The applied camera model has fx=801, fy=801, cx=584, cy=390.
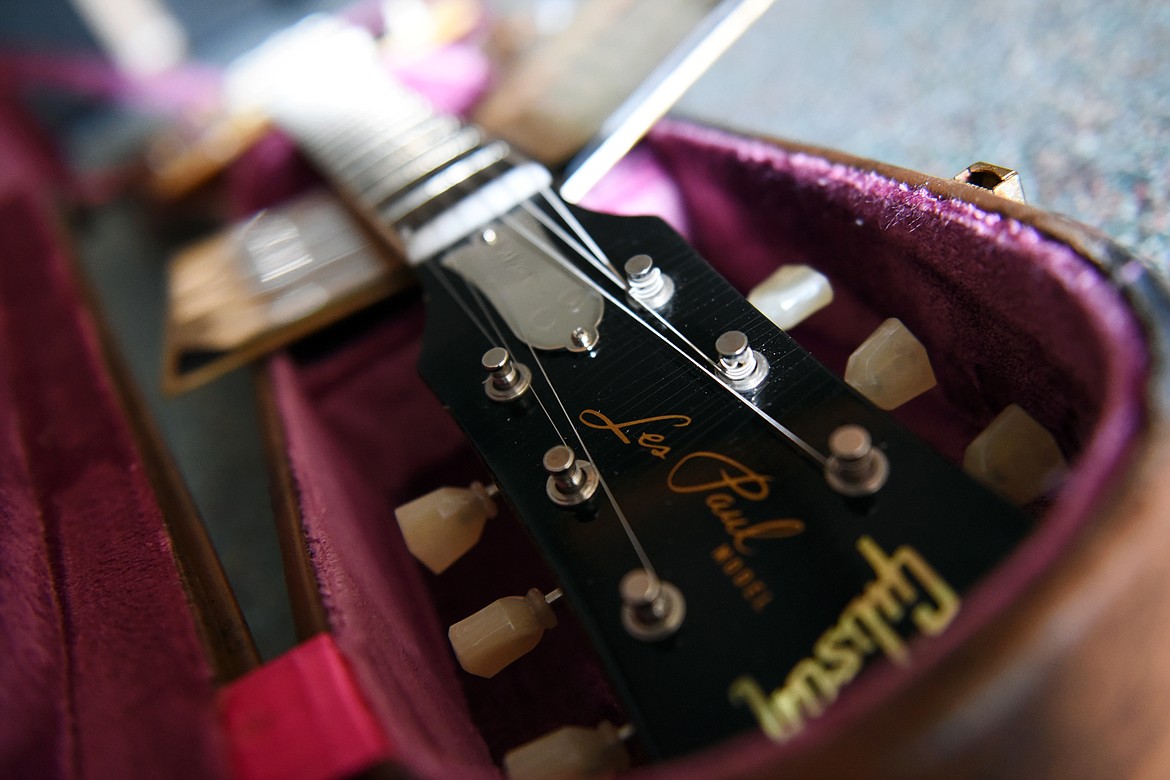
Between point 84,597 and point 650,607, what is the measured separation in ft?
1.49

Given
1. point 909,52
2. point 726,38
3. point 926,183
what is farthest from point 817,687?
point 909,52

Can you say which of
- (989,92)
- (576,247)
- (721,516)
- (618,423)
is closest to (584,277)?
(576,247)

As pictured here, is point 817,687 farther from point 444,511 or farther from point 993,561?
point 444,511

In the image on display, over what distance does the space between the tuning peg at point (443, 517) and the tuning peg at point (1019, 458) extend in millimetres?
370

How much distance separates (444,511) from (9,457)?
475mm

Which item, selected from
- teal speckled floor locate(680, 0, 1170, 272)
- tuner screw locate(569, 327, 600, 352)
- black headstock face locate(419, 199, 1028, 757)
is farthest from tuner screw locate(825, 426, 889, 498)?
teal speckled floor locate(680, 0, 1170, 272)

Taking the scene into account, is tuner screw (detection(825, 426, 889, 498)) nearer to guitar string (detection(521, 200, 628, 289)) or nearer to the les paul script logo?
the les paul script logo

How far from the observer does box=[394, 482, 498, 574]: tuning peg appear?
26.0 inches

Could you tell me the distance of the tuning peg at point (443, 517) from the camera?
66cm

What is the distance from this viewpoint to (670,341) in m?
0.63

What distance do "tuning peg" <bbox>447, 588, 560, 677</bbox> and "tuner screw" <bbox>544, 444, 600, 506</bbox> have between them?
0.07m

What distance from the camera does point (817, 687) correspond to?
1.44ft

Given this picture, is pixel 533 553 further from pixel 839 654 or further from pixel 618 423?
pixel 839 654

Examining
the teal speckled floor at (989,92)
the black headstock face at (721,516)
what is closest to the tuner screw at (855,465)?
the black headstock face at (721,516)
